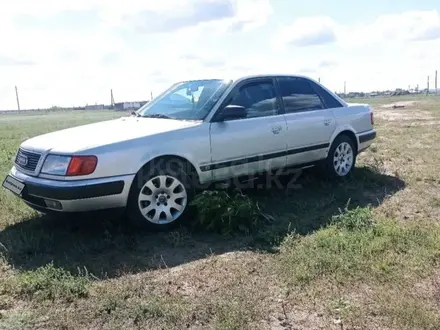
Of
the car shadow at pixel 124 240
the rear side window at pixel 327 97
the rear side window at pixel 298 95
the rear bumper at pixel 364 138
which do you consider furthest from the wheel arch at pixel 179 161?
the rear bumper at pixel 364 138

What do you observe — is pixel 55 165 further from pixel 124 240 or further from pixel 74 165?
pixel 124 240

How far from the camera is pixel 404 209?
17.6 ft

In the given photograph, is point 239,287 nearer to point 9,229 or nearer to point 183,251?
point 183,251

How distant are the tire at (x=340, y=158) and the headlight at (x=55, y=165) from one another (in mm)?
3666

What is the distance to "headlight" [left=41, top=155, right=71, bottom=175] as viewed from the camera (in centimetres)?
425

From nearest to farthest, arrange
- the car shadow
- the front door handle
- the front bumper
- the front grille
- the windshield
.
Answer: the car shadow < the front bumper < the front grille < the windshield < the front door handle

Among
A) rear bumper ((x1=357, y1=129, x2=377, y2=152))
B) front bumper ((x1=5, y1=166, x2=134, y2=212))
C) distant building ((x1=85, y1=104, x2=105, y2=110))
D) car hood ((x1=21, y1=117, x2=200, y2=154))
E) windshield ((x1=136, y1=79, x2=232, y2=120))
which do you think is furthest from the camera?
distant building ((x1=85, y1=104, x2=105, y2=110))

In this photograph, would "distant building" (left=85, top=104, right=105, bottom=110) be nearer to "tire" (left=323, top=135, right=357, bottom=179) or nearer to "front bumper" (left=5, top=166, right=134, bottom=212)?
"tire" (left=323, top=135, right=357, bottom=179)

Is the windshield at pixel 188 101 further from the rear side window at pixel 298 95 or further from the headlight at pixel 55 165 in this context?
the headlight at pixel 55 165

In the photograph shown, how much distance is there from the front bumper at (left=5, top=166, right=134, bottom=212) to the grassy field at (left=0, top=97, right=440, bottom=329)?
0.34m

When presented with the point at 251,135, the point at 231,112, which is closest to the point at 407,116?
the point at 251,135

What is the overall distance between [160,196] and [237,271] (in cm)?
134

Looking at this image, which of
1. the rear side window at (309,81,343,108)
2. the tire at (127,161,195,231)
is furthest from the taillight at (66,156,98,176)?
the rear side window at (309,81,343,108)

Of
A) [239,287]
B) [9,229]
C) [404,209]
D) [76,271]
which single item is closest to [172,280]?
[239,287]
